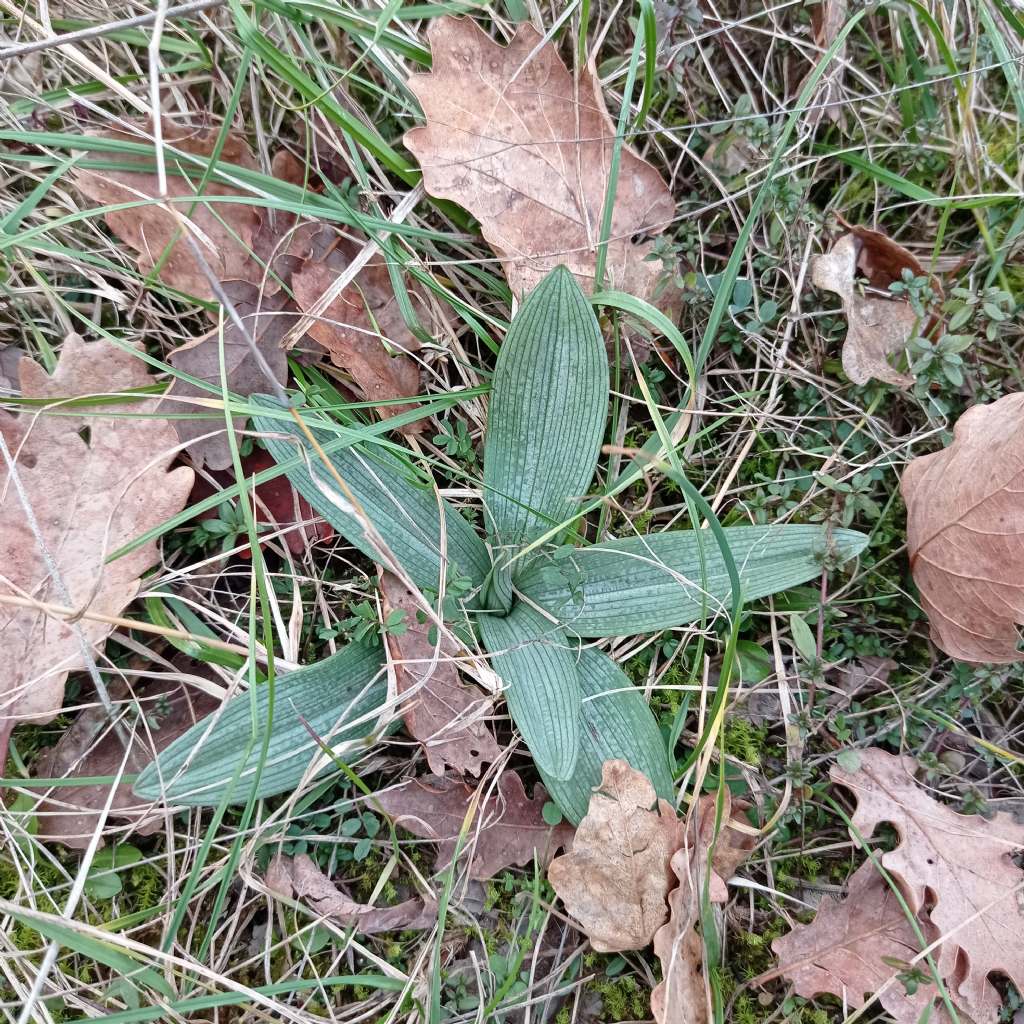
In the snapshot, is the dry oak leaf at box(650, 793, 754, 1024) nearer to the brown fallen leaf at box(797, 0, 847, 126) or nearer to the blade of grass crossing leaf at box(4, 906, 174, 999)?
the blade of grass crossing leaf at box(4, 906, 174, 999)

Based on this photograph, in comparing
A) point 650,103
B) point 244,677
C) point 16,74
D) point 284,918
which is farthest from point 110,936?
point 650,103

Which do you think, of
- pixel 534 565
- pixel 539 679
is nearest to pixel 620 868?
pixel 539 679

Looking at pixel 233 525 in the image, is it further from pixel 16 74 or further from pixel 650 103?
pixel 650 103

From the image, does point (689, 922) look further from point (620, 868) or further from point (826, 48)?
point (826, 48)

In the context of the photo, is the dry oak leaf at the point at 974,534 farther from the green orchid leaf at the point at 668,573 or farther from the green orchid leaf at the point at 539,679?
the green orchid leaf at the point at 539,679

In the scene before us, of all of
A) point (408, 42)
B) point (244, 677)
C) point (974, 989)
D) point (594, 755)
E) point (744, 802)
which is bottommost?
point (974, 989)

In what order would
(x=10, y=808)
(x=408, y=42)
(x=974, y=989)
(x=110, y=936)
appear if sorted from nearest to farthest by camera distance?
(x=110, y=936) < (x=974, y=989) < (x=10, y=808) < (x=408, y=42)

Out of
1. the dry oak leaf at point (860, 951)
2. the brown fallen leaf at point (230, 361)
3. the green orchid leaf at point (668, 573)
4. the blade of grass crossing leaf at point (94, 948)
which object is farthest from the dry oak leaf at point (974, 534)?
the blade of grass crossing leaf at point (94, 948)
